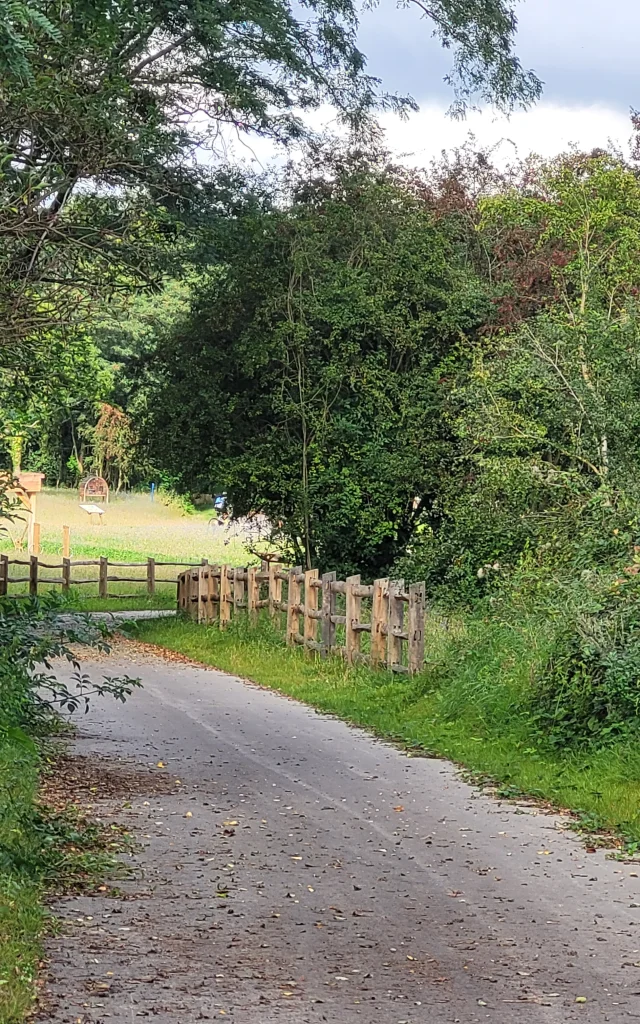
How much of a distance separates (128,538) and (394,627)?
4352cm

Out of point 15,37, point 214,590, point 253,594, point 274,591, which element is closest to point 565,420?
point 274,591

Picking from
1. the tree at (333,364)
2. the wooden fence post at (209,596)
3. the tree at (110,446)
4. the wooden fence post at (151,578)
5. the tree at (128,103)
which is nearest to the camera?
the tree at (128,103)

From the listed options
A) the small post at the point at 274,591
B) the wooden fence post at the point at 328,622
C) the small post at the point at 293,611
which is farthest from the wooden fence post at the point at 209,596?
the wooden fence post at the point at 328,622

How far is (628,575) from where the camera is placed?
457 inches

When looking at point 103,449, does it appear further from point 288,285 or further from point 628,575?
point 628,575

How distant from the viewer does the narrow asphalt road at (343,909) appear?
5500mm

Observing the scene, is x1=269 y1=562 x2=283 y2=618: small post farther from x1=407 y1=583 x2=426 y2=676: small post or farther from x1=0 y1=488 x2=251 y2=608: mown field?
x1=0 y1=488 x2=251 y2=608: mown field

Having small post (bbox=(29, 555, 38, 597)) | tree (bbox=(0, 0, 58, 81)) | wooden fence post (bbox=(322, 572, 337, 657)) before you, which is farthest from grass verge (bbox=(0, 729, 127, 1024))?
small post (bbox=(29, 555, 38, 597))

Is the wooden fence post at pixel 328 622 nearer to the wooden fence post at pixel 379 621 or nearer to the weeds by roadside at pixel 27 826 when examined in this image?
the wooden fence post at pixel 379 621

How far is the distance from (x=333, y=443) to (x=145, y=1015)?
775 inches

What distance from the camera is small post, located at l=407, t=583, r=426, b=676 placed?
50.0 ft

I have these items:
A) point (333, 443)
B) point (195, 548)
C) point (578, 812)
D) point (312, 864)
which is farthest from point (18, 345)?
point (195, 548)

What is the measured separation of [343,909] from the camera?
6926 mm

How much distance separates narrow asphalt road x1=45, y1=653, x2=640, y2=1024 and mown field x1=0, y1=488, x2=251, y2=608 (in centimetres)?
2679
